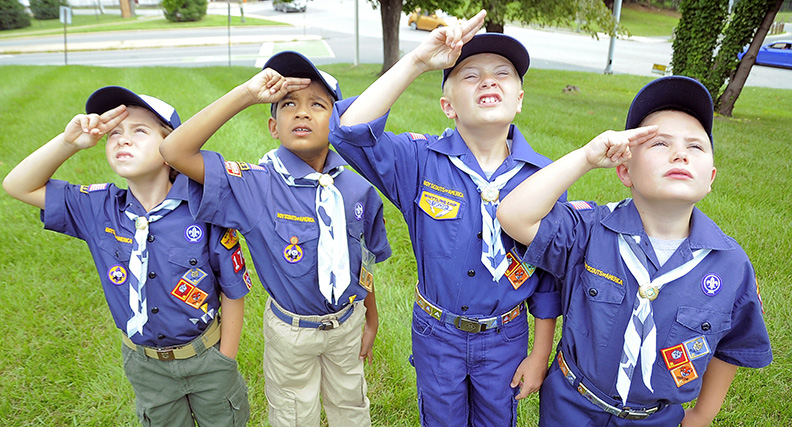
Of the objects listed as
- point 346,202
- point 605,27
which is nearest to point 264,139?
point 346,202

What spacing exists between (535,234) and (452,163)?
49 cm

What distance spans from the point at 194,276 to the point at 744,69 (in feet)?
38.8

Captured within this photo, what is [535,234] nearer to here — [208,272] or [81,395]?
[208,272]

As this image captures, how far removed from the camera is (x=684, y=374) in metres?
1.76

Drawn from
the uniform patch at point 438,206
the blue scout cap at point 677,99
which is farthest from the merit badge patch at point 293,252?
the blue scout cap at point 677,99

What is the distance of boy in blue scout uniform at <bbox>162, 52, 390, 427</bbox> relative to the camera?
2.11 m

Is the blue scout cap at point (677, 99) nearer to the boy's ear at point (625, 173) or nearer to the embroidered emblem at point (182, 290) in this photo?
the boy's ear at point (625, 173)

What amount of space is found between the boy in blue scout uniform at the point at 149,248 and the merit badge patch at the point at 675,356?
5.63 feet

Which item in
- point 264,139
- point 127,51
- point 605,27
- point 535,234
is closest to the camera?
point 535,234

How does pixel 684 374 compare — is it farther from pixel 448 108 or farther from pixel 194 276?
pixel 194 276

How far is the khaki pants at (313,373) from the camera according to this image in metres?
2.29

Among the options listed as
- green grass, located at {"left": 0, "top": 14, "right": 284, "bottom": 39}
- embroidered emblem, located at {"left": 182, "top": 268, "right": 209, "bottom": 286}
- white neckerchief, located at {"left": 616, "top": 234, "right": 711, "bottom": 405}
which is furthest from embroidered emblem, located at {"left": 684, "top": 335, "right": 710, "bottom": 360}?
green grass, located at {"left": 0, "top": 14, "right": 284, "bottom": 39}

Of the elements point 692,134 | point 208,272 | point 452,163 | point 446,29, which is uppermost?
point 446,29

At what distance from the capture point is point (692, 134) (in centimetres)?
169
